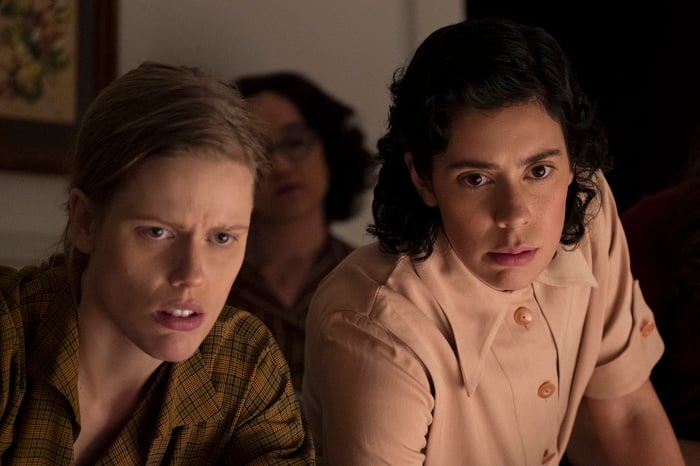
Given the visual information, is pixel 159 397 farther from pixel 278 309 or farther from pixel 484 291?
pixel 278 309

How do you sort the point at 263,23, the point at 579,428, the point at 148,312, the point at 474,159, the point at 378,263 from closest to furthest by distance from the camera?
the point at 148,312 < the point at 474,159 < the point at 378,263 < the point at 579,428 < the point at 263,23

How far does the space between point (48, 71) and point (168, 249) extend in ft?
4.75

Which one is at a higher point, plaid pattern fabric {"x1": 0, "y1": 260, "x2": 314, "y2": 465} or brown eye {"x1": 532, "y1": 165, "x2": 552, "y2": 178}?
brown eye {"x1": 532, "y1": 165, "x2": 552, "y2": 178}

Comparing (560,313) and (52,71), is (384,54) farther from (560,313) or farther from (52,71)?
(560,313)

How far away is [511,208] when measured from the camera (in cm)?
134

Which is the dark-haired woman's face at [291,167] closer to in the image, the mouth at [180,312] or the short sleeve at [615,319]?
the short sleeve at [615,319]

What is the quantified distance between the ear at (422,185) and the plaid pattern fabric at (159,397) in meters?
0.31

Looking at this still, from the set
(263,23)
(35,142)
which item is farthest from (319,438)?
(263,23)

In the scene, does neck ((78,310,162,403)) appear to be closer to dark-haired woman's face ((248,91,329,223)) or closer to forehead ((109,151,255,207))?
forehead ((109,151,255,207))

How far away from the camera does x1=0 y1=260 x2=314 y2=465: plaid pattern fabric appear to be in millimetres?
1201

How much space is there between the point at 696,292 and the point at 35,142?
156 cm

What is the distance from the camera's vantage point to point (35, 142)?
7.95 feet

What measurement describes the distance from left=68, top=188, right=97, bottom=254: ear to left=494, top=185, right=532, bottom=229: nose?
0.53 m

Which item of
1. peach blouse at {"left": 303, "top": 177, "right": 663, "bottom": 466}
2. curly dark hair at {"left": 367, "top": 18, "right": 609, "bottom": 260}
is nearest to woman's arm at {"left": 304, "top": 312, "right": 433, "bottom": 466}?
peach blouse at {"left": 303, "top": 177, "right": 663, "bottom": 466}
